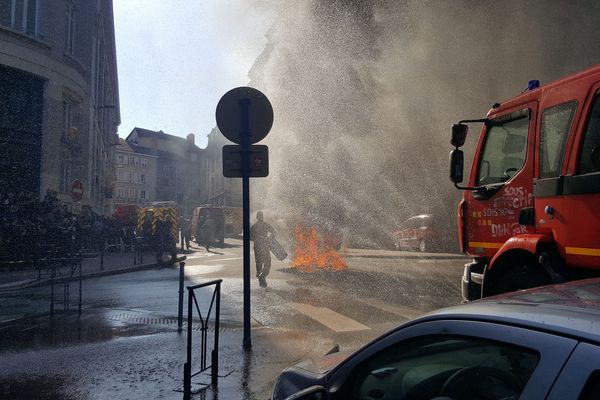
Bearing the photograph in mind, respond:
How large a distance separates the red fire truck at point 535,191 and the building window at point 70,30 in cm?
2061

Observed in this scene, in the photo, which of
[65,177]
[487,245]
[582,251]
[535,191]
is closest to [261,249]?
[487,245]

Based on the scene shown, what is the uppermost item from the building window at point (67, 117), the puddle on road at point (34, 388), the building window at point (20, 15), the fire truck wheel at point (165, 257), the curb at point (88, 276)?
the building window at point (20, 15)

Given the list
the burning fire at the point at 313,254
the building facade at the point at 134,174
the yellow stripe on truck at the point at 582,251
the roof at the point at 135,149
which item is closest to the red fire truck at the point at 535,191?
the yellow stripe on truck at the point at 582,251

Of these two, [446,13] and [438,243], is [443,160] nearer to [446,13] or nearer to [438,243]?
[438,243]

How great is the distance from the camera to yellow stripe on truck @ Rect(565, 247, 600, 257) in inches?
151

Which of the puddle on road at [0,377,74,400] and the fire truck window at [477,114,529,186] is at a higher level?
the fire truck window at [477,114,529,186]

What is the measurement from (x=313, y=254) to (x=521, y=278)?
9337mm

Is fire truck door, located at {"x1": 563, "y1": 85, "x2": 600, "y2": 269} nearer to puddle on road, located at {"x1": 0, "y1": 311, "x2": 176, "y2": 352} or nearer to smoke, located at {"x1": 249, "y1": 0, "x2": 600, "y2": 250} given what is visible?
puddle on road, located at {"x1": 0, "y1": 311, "x2": 176, "y2": 352}

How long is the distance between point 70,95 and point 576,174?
21.8m

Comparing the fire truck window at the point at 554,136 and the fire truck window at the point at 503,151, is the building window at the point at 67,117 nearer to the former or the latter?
the fire truck window at the point at 503,151

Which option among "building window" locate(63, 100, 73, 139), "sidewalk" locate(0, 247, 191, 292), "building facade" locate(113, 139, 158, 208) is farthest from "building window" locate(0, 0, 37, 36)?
"building facade" locate(113, 139, 158, 208)

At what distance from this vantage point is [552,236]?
14.0ft

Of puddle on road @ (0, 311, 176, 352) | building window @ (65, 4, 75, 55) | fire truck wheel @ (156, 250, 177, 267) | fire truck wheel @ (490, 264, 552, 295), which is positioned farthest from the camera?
building window @ (65, 4, 75, 55)

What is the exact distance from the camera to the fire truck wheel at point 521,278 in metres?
4.41
